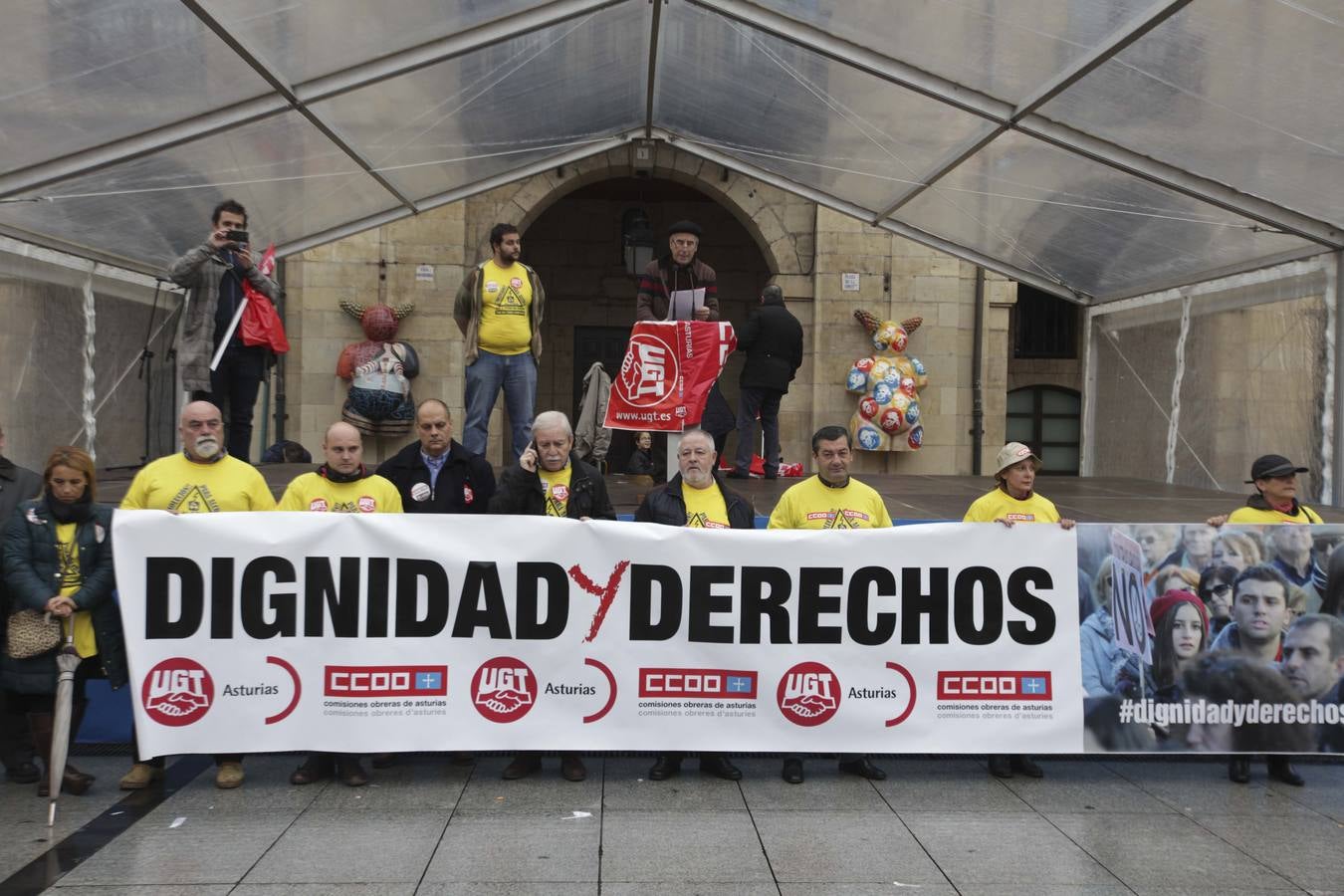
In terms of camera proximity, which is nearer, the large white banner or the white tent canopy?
the large white banner

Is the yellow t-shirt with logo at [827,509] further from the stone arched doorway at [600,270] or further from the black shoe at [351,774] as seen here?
the stone arched doorway at [600,270]

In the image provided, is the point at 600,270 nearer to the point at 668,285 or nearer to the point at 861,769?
the point at 668,285

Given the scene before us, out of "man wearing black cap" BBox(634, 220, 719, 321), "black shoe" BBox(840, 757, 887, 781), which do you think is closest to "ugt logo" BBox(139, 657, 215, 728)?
"black shoe" BBox(840, 757, 887, 781)

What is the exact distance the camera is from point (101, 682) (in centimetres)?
658

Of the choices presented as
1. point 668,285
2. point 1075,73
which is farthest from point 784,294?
point 1075,73

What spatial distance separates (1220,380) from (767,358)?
4.35m

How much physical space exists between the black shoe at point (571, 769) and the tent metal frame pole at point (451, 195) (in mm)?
8575

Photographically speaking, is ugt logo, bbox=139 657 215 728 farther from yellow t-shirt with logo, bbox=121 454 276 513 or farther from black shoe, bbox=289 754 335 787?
yellow t-shirt with logo, bbox=121 454 276 513

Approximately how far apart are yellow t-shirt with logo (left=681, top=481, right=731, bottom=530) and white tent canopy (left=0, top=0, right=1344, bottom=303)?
3895 millimetres

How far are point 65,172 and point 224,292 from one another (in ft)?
4.78

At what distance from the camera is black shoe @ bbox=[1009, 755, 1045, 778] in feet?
20.4

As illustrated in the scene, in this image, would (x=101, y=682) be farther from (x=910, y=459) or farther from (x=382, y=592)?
(x=910, y=459)

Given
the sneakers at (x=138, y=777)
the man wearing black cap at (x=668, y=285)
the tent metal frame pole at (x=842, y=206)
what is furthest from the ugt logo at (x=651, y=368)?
the sneakers at (x=138, y=777)

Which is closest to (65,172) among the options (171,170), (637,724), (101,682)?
(171,170)
